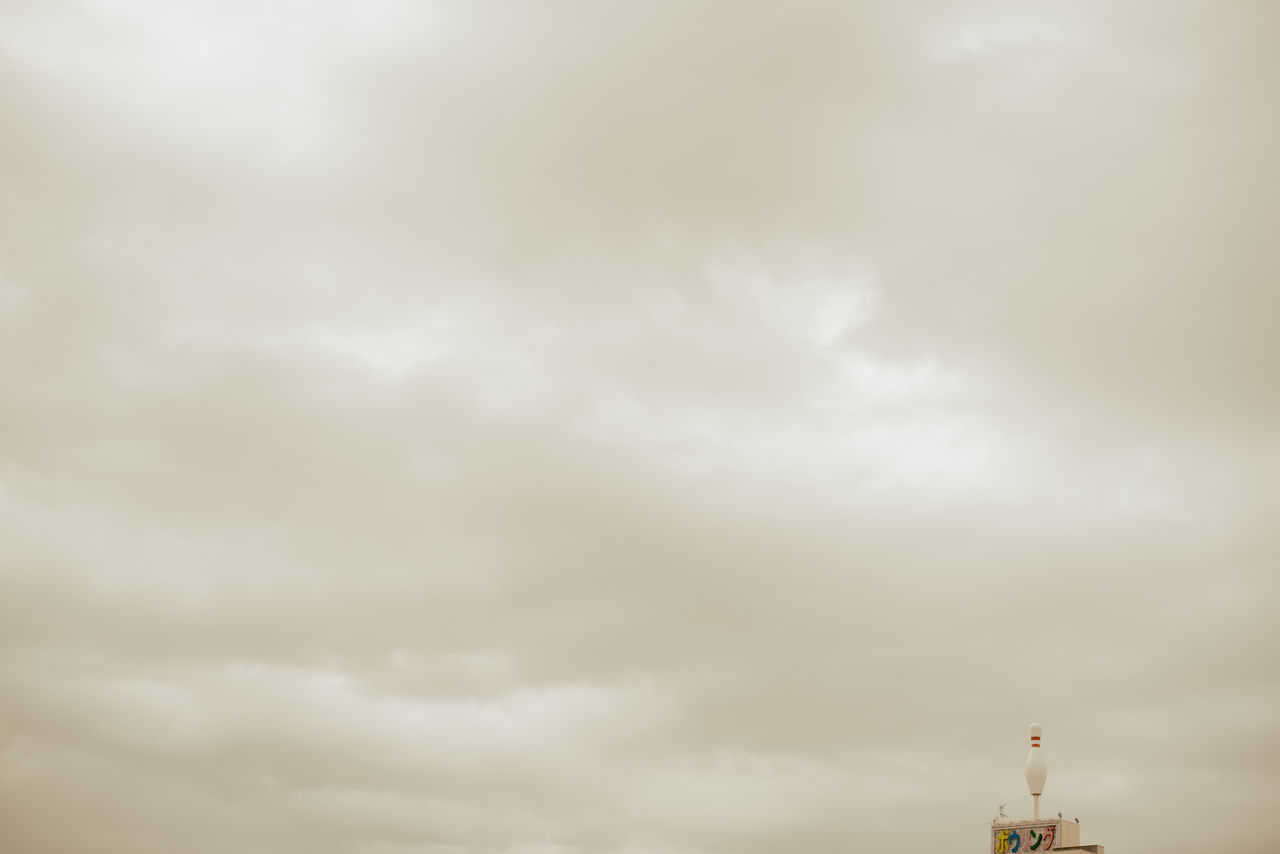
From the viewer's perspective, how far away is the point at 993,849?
239ft

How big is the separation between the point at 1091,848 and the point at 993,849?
17.0 ft

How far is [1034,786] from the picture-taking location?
70875mm

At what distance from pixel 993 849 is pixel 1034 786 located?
475cm

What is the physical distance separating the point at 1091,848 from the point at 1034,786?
434 centimetres

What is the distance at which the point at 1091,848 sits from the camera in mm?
70562
